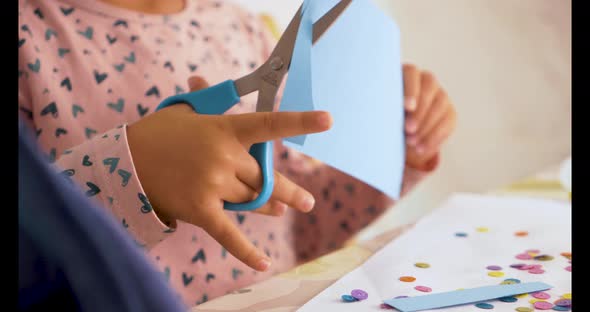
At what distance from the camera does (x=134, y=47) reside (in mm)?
545

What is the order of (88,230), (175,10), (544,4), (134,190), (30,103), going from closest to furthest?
(88,230)
(134,190)
(30,103)
(175,10)
(544,4)

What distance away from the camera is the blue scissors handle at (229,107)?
13.0 inches

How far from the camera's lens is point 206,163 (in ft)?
1.01

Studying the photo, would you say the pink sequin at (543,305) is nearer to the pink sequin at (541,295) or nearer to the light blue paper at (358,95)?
the pink sequin at (541,295)

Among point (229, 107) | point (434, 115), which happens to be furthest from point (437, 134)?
point (229, 107)

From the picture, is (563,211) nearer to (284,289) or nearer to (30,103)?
(284,289)

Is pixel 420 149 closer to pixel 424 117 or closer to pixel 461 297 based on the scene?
pixel 424 117

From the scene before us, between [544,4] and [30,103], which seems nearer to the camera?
[30,103]

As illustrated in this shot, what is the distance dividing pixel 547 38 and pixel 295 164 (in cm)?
63

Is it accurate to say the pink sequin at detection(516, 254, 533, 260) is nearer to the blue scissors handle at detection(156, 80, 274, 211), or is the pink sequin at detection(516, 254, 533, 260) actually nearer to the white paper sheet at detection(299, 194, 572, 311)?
the white paper sheet at detection(299, 194, 572, 311)

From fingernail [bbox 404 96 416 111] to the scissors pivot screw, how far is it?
22cm

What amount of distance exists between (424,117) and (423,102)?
0.06 feet

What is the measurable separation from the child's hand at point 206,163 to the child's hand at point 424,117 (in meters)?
0.23

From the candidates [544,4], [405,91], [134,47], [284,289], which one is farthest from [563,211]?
[544,4]
